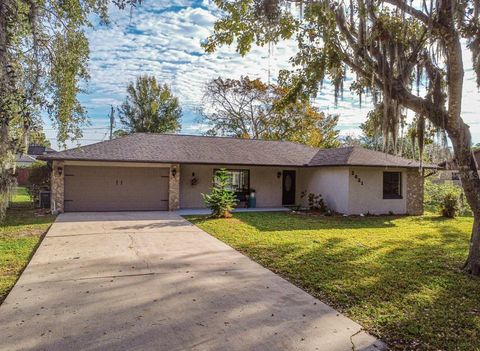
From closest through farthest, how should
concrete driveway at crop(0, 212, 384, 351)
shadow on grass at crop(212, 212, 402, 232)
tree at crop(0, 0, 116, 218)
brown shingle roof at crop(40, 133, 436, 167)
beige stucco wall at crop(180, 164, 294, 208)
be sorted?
concrete driveway at crop(0, 212, 384, 351) < tree at crop(0, 0, 116, 218) < shadow on grass at crop(212, 212, 402, 232) < brown shingle roof at crop(40, 133, 436, 167) < beige stucco wall at crop(180, 164, 294, 208)

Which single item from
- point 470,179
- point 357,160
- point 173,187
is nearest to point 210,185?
point 173,187

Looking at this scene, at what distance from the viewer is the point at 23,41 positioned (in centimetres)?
475

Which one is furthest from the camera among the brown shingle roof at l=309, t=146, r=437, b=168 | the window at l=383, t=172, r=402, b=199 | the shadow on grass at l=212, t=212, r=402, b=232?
the window at l=383, t=172, r=402, b=199

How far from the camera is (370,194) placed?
563 inches

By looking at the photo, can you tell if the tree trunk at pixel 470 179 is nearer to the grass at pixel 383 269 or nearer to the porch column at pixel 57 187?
the grass at pixel 383 269

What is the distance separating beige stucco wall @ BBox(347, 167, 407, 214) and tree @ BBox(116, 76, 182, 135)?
70.1ft

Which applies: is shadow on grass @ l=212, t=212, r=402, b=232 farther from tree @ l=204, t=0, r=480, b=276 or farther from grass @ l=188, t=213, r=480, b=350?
tree @ l=204, t=0, r=480, b=276

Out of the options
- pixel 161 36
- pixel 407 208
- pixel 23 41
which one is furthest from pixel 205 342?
pixel 407 208

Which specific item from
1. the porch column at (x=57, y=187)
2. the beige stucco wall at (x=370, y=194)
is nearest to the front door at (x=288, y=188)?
the beige stucco wall at (x=370, y=194)

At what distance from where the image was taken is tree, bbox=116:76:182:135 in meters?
31.0

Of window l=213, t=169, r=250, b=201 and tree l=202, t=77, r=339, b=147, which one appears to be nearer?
window l=213, t=169, r=250, b=201

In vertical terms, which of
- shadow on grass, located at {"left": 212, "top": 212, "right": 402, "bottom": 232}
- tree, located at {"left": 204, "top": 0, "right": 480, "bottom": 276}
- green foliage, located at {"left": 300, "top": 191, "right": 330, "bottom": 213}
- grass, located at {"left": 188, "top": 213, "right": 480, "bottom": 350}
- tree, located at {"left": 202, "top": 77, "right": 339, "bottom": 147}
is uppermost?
tree, located at {"left": 202, "top": 77, "right": 339, "bottom": 147}

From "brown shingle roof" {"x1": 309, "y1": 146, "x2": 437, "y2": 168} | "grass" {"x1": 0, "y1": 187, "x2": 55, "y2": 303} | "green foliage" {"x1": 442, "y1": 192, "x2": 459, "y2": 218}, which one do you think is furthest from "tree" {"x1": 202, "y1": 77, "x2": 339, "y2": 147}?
"grass" {"x1": 0, "y1": 187, "x2": 55, "y2": 303}

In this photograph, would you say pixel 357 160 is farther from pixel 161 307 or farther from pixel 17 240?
pixel 17 240
